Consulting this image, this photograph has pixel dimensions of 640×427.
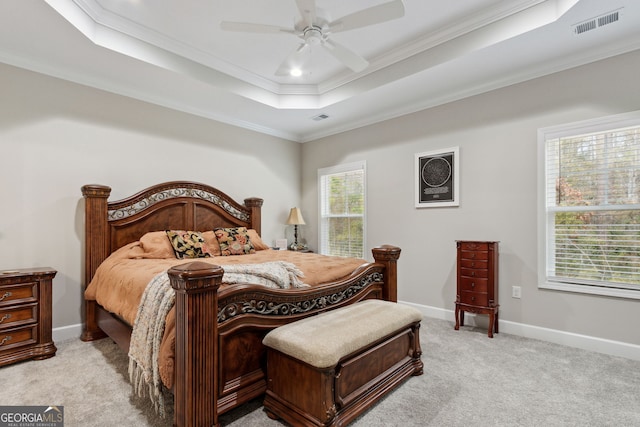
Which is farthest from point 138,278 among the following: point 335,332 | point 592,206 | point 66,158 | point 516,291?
point 592,206

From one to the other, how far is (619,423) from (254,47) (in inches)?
158

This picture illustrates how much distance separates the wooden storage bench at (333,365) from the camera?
1.65m

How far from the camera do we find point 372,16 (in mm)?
2188

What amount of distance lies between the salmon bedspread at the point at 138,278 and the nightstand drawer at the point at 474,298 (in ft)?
4.35

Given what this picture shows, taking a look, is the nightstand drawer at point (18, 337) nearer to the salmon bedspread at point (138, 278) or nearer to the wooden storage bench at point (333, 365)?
the salmon bedspread at point (138, 278)

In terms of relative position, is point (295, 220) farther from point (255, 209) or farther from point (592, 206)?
point (592, 206)

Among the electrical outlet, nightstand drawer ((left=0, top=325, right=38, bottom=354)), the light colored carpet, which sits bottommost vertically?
the light colored carpet

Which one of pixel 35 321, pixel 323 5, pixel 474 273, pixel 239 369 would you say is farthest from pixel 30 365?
pixel 474 273

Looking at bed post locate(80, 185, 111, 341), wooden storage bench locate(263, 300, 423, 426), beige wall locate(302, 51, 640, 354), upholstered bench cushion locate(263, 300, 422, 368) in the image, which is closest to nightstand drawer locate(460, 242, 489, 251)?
beige wall locate(302, 51, 640, 354)

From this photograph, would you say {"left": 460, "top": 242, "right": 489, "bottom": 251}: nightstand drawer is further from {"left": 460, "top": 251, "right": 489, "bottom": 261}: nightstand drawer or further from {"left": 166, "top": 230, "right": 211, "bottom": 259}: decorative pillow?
{"left": 166, "top": 230, "right": 211, "bottom": 259}: decorative pillow

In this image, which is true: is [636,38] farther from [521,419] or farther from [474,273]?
[521,419]

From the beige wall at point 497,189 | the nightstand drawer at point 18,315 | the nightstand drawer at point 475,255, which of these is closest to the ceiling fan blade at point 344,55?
the beige wall at point 497,189

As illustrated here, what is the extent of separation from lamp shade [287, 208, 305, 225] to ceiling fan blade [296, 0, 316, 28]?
3.13 m

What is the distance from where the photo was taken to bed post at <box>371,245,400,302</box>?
2875mm
